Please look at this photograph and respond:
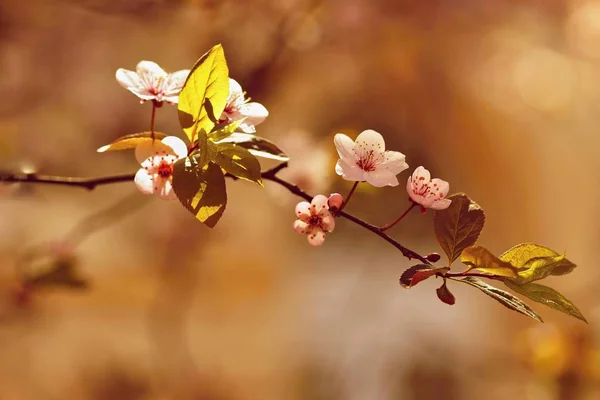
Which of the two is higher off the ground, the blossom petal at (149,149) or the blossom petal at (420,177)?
the blossom petal at (420,177)

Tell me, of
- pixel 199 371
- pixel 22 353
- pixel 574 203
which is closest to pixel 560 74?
pixel 574 203

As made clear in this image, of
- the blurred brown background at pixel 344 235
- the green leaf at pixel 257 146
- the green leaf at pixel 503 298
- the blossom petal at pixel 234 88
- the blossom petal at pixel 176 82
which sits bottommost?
the blurred brown background at pixel 344 235

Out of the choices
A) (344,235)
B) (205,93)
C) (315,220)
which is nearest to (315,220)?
(315,220)

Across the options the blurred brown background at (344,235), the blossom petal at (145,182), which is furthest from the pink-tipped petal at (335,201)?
the blurred brown background at (344,235)

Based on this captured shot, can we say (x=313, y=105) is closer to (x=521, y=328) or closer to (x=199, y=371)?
(x=199, y=371)

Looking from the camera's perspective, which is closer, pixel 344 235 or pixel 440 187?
pixel 440 187

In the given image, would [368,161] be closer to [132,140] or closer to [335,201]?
[335,201]

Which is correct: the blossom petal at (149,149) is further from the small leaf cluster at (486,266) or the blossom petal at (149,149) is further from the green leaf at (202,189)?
the small leaf cluster at (486,266)
